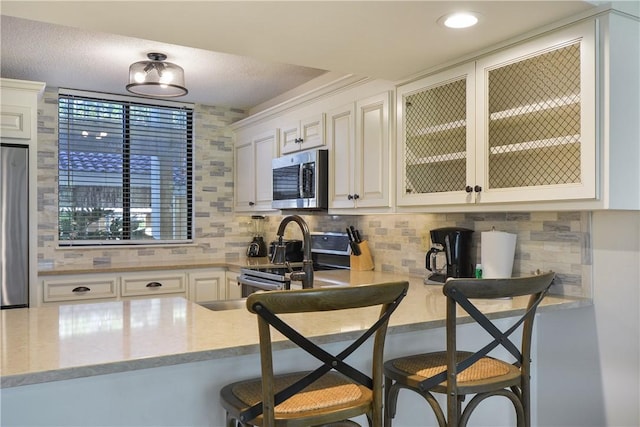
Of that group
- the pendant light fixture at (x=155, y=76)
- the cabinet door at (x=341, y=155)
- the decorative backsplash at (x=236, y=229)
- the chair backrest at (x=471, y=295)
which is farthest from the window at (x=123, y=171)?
the chair backrest at (x=471, y=295)

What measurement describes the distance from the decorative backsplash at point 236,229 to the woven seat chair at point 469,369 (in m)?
0.66

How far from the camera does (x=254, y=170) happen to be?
455cm

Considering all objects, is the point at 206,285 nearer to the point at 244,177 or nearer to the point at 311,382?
the point at 244,177

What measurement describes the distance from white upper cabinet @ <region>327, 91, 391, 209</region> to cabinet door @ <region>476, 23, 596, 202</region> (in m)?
0.71

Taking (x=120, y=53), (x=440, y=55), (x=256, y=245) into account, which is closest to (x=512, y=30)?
(x=440, y=55)

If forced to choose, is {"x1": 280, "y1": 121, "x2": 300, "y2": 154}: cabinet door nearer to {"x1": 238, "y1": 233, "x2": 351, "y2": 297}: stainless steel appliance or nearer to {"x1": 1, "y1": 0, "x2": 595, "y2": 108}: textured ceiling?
{"x1": 238, "y1": 233, "x2": 351, "y2": 297}: stainless steel appliance

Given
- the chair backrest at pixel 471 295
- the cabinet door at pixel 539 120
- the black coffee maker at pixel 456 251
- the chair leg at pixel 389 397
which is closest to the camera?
the chair backrest at pixel 471 295

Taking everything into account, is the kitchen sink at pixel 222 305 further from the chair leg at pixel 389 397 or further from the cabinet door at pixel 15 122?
the cabinet door at pixel 15 122

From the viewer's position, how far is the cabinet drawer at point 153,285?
403 cm

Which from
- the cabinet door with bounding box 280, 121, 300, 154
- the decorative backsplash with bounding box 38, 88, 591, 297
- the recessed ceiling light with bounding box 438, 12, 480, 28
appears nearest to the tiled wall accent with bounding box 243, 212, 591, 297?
the decorative backsplash with bounding box 38, 88, 591, 297

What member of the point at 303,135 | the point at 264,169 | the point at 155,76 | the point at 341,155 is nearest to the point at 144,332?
the point at 341,155

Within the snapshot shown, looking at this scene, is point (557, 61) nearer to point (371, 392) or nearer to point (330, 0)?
point (330, 0)

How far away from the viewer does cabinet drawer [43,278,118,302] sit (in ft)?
12.4

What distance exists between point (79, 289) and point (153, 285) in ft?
1.79
